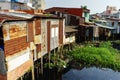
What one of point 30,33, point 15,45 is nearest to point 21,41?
point 15,45

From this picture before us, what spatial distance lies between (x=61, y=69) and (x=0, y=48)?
10392mm

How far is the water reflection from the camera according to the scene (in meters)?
21.1

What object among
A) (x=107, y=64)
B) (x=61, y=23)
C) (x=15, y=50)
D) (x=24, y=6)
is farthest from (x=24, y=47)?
(x=24, y=6)

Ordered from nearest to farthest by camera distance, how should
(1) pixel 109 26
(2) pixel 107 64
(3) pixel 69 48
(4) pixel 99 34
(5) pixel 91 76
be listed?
(5) pixel 91 76 < (2) pixel 107 64 < (3) pixel 69 48 < (4) pixel 99 34 < (1) pixel 109 26

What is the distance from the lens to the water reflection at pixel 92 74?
21062mm

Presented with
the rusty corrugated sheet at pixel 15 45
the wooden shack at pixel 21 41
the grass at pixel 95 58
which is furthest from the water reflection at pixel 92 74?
the rusty corrugated sheet at pixel 15 45

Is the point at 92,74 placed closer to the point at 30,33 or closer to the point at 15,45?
the point at 30,33

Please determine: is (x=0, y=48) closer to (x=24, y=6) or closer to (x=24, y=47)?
(x=24, y=47)

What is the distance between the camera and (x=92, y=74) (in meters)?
22.2

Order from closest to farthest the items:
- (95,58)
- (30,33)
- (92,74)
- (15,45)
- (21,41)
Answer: (15,45)
(21,41)
(30,33)
(92,74)
(95,58)

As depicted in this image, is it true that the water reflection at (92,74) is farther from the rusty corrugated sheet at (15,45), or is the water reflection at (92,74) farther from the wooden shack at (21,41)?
the rusty corrugated sheet at (15,45)

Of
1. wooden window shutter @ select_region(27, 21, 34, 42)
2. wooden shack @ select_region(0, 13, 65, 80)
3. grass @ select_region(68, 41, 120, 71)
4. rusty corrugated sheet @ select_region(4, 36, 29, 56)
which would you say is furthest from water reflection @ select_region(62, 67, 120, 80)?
rusty corrugated sheet @ select_region(4, 36, 29, 56)

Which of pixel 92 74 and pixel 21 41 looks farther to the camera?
pixel 92 74

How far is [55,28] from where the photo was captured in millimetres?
22859
